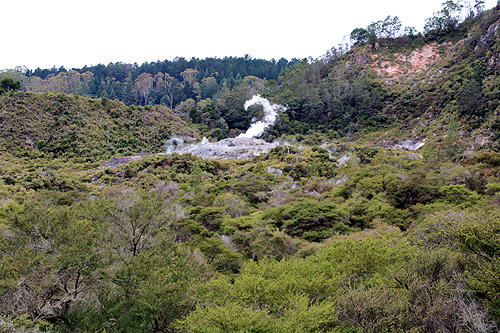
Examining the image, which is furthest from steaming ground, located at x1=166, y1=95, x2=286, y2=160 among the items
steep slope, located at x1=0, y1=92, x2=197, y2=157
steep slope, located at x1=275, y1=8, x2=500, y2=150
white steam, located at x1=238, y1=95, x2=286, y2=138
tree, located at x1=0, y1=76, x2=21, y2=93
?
tree, located at x1=0, y1=76, x2=21, y2=93

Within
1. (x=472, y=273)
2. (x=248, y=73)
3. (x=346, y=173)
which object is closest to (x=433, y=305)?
(x=472, y=273)

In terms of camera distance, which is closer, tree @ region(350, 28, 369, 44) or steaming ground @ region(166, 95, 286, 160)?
steaming ground @ region(166, 95, 286, 160)

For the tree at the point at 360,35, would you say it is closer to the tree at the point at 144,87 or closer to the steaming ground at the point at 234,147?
the steaming ground at the point at 234,147

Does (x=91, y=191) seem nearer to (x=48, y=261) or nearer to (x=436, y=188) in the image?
(x=48, y=261)

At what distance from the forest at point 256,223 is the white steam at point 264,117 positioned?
223 cm

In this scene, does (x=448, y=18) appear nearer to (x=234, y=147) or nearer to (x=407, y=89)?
(x=407, y=89)

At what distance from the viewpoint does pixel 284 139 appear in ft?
215

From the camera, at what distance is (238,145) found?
192 ft

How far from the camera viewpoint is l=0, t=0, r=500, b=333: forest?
363 inches

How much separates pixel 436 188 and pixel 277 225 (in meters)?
10.7

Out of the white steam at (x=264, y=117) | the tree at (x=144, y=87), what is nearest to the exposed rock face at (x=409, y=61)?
the white steam at (x=264, y=117)

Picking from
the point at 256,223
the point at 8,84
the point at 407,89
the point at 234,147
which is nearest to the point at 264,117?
the point at 234,147

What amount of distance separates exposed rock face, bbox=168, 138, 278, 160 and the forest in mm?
3744

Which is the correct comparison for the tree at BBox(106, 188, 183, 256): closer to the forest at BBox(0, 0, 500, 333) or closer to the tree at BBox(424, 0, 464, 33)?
the forest at BBox(0, 0, 500, 333)
